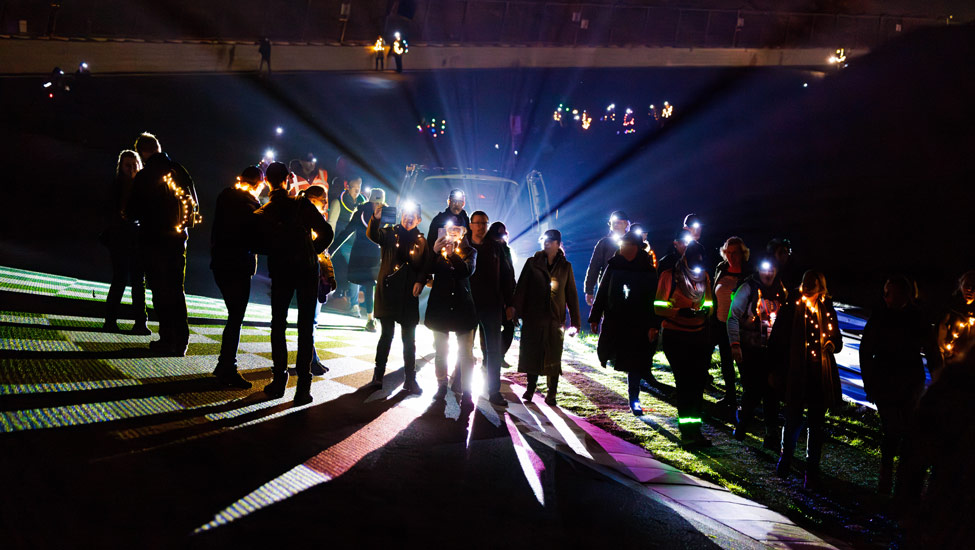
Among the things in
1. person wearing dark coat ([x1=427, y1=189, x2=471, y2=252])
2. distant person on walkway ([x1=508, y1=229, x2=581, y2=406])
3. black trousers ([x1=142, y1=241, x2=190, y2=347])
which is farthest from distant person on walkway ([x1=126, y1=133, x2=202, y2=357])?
distant person on walkway ([x1=508, y1=229, x2=581, y2=406])

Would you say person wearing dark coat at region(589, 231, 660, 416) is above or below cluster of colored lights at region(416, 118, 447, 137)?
below

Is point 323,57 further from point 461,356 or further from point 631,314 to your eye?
point 631,314

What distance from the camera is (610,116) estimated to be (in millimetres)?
34125

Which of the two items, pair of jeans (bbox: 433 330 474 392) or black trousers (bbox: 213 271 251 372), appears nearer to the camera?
black trousers (bbox: 213 271 251 372)

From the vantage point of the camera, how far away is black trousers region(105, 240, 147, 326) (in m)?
6.53

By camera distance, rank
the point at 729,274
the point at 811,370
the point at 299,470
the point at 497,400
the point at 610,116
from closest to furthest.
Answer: the point at 299,470, the point at 811,370, the point at 497,400, the point at 729,274, the point at 610,116

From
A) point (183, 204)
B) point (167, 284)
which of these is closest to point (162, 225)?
point (183, 204)

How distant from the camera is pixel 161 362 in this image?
571 cm

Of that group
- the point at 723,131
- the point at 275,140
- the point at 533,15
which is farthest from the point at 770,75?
the point at 275,140

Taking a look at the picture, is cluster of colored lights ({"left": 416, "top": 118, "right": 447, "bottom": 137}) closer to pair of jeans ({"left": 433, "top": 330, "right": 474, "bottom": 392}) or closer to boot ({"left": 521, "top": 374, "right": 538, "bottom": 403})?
boot ({"left": 521, "top": 374, "right": 538, "bottom": 403})

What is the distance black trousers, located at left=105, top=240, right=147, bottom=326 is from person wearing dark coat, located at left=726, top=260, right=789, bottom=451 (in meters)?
6.46

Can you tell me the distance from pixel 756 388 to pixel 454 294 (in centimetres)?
332

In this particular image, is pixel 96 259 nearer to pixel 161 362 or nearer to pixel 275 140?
pixel 161 362

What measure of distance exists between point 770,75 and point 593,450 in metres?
32.9
